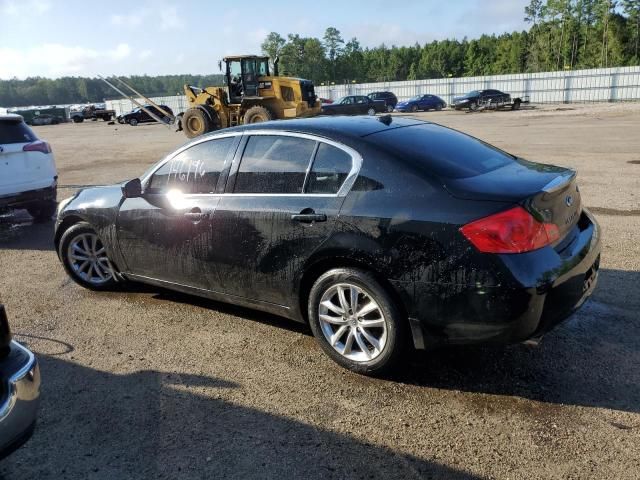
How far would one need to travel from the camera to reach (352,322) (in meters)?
3.50

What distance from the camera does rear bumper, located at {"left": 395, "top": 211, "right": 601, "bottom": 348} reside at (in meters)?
2.93

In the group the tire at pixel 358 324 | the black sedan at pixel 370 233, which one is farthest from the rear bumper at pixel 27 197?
the tire at pixel 358 324

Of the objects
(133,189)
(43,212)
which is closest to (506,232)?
(133,189)

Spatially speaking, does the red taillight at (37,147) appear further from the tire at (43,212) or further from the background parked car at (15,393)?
the background parked car at (15,393)

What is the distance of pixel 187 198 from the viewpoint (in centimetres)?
431

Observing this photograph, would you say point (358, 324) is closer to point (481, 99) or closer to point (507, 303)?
point (507, 303)

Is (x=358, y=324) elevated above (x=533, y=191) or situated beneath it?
situated beneath

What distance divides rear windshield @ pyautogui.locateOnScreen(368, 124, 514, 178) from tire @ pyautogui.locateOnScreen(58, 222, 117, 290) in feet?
10.00

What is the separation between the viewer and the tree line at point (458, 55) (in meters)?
64.0

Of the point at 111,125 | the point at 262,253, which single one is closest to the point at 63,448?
the point at 262,253

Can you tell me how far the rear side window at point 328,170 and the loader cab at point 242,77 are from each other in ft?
64.5

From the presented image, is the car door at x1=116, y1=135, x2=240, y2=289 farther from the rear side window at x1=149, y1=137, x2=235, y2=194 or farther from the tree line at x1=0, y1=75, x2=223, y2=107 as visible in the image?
the tree line at x1=0, y1=75, x2=223, y2=107

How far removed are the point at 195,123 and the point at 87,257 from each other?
18827 mm

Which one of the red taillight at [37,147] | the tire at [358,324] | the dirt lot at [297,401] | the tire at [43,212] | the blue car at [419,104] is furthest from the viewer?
the blue car at [419,104]
